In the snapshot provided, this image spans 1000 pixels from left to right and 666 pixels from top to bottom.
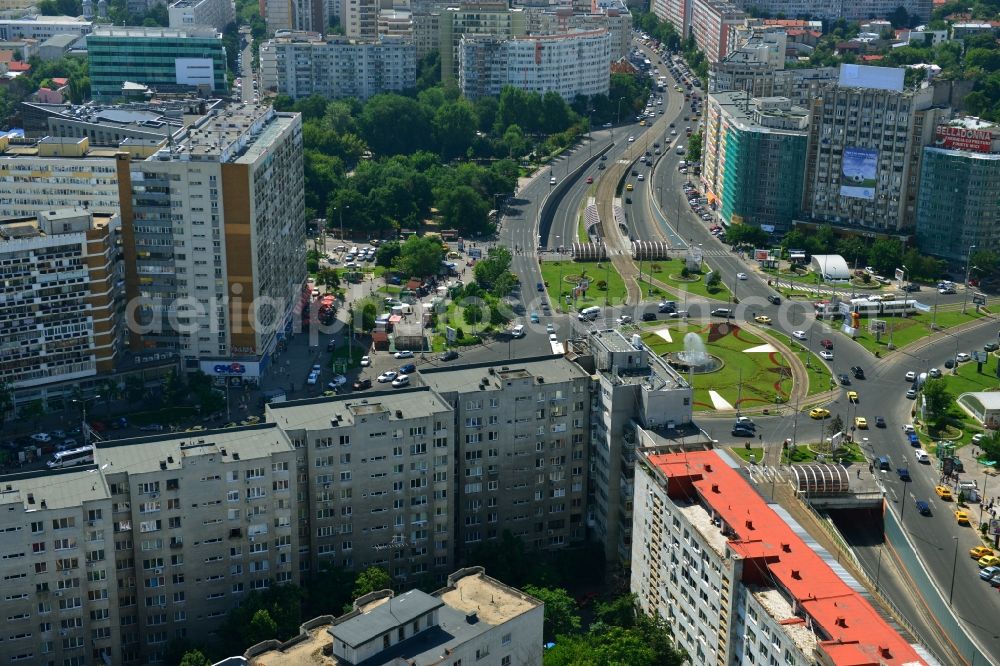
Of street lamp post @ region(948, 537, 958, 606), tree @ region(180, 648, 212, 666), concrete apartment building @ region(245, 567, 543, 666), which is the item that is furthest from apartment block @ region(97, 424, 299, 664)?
street lamp post @ region(948, 537, 958, 606)

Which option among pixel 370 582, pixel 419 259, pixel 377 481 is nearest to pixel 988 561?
pixel 377 481

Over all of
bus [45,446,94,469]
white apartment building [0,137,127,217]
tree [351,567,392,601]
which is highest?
white apartment building [0,137,127,217]

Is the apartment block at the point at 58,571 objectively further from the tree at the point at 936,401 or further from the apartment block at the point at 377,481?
the tree at the point at 936,401

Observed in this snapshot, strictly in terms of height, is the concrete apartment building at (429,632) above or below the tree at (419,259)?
above

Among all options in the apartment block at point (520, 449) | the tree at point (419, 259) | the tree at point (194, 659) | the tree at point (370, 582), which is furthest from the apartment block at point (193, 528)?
the tree at point (419, 259)

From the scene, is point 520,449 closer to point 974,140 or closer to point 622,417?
point 622,417

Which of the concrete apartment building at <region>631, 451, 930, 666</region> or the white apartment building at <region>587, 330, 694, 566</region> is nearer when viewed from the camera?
the concrete apartment building at <region>631, 451, 930, 666</region>

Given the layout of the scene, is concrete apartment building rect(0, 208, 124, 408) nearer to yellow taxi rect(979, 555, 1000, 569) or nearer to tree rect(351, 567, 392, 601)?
tree rect(351, 567, 392, 601)

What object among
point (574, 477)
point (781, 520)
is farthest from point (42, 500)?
point (781, 520)
